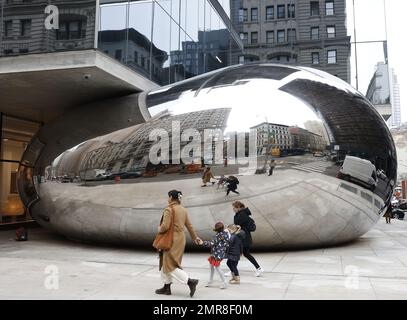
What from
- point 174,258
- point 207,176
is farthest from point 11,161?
point 174,258

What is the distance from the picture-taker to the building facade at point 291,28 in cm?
3544

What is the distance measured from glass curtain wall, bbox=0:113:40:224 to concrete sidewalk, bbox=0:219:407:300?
716 centimetres

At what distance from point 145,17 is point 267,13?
124 feet

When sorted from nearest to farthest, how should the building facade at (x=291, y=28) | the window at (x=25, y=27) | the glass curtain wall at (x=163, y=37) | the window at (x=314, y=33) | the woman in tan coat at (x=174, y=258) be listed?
1. the woman in tan coat at (x=174, y=258)
2. the window at (x=25, y=27)
3. the glass curtain wall at (x=163, y=37)
4. the building facade at (x=291, y=28)
5. the window at (x=314, y=33)

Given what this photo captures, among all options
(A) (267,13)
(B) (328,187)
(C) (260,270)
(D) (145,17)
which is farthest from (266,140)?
(A) (267,13)

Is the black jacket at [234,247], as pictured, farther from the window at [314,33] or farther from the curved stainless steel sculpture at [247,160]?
the window at [314,33]

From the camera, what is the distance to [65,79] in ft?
38.6

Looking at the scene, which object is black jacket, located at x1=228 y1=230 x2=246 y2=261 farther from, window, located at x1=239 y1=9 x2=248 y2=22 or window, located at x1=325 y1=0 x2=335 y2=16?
window, located at x1=325 y1=0 x2=335 y2=16

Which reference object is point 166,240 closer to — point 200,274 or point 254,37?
point 200,274

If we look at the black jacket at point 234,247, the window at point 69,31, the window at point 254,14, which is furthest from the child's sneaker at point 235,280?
the window at point 254,14

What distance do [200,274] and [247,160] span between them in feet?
8.72

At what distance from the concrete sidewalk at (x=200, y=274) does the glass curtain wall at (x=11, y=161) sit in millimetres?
7157

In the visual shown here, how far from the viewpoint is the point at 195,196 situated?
9234 mm
